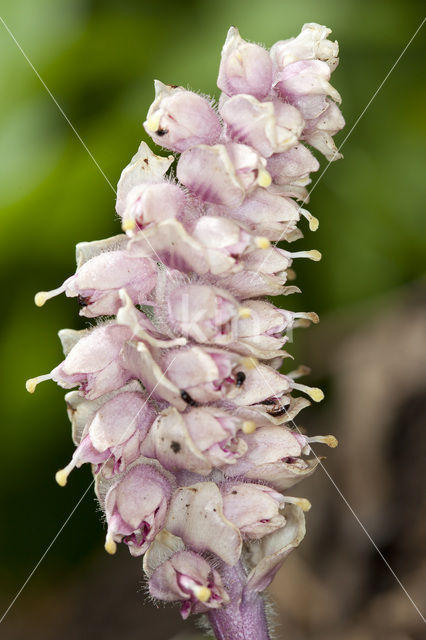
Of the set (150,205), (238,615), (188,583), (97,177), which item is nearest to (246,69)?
(150,205)

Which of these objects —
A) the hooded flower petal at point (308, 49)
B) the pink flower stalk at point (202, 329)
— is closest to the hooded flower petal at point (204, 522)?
the pink flower stalk at point (202, 329)

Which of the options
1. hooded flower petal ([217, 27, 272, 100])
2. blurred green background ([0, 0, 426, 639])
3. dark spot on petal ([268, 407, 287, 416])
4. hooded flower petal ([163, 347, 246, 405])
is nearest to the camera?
hooded flower petal ([163, 347, 246, 405])

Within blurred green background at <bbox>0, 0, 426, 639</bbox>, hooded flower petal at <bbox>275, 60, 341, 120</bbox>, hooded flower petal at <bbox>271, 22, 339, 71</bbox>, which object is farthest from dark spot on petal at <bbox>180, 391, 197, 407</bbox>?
blurred green background at <bbox>0, 0, 426, 639</bbox>

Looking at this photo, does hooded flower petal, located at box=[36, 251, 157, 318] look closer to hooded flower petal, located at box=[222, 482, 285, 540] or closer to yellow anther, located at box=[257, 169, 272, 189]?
yellow anther, located at box=[257, 169, 272, 189]

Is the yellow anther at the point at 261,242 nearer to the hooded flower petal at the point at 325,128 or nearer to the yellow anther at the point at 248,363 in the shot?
the yellow anther at the point at 248,363

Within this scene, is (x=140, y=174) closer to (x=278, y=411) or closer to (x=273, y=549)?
(x=278, y=411)

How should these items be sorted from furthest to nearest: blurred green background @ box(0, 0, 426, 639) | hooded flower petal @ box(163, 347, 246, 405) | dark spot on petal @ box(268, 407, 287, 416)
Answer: blurred green background @ box(0, 0, 426, 639), dark spot on petal @ box(268, 407, 287, 416), hooded flower petal @ box(163, 347, 246, 405)
